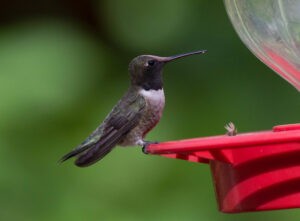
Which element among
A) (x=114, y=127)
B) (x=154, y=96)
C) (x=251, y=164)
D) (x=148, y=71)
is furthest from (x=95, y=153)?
(x=251, y=164)

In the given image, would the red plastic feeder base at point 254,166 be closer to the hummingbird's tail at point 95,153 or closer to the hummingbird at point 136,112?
the hummingbird's tail at point 95,153

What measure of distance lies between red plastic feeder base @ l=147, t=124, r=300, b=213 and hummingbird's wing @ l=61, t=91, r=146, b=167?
2.97 ft

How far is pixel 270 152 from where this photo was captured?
2.79 m

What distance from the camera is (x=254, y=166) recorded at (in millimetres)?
2852

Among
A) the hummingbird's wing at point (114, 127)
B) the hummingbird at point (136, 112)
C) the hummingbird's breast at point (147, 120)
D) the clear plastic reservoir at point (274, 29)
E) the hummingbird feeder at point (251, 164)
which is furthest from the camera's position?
the hummingbird's breast at point (147, 120)

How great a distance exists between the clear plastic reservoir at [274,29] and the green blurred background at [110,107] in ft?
3.93

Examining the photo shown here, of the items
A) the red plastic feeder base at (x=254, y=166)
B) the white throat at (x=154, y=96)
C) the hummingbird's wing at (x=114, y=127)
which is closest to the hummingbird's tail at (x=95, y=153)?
the hummingbird's wing at (x=114, y=127)

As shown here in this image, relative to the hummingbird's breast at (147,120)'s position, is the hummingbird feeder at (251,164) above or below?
A: below

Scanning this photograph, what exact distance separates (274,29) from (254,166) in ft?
2.53

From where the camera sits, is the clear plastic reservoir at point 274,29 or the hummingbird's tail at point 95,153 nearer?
the clear plastic reservoir at point 274,29

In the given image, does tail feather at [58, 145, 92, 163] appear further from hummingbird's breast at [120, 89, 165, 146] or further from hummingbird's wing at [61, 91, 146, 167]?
hummingbird's breast at [120, 89, 165, 146]

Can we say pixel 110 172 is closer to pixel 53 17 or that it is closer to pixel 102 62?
pixel 102 62

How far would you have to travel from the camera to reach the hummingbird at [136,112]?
4094 millimetres

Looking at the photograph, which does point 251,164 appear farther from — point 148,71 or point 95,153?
point 148,71
